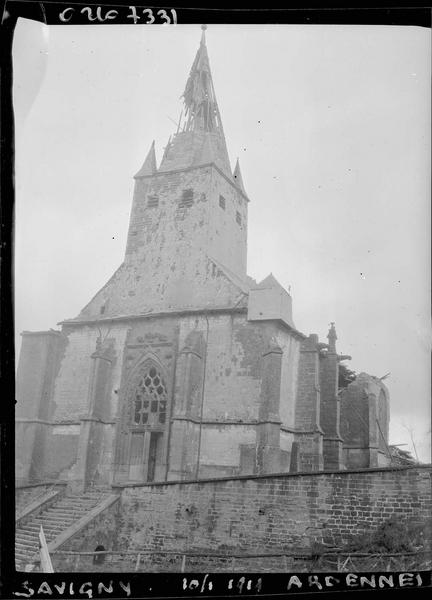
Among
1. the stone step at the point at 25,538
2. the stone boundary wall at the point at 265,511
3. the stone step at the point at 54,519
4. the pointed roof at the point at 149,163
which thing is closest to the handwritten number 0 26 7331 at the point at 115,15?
the stone step at the point at 25,538

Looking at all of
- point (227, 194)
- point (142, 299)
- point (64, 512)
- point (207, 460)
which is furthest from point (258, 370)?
point (227, 194)

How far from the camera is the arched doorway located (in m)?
17.0

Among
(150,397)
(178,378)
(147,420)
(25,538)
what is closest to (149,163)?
(178,378)

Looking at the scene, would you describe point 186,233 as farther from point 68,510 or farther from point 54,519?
point 54,519

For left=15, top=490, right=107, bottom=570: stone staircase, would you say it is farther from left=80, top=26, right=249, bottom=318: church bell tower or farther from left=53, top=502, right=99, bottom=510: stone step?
left=80, top=26, right=249, bottom=318: church bell tower

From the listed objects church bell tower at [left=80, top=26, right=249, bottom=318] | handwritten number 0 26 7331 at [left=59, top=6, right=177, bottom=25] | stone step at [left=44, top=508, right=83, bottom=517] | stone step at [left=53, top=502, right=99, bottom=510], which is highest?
church bell tower at [left=80, top=26, right=249, bottom=318]

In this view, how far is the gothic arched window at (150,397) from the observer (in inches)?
684

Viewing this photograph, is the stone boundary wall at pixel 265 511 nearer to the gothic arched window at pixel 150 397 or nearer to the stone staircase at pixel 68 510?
the stone staircase at pixel 68 510

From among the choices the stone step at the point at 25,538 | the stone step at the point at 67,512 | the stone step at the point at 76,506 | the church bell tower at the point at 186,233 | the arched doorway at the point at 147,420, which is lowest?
the stone step at the point at 67,512

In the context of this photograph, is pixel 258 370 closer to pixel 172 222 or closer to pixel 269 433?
pixel 269 433

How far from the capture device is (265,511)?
1132 centimetres

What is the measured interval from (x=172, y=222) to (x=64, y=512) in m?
10.3

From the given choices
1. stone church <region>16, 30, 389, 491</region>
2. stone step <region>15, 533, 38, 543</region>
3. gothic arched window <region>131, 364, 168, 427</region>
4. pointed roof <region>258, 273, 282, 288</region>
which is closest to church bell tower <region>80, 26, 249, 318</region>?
stone church <region>16, 30, 389, 491</region>

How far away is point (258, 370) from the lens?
16.5m
